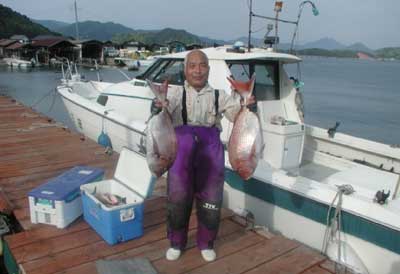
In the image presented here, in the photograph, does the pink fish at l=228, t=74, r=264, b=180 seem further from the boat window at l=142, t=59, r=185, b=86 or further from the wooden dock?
the boat window at l=142, t=59, r=185, b=86

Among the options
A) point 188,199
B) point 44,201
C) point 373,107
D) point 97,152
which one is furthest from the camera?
point 373,107

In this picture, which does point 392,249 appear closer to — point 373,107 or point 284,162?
point 284,162

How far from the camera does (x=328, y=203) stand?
3301 mm

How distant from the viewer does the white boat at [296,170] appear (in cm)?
310

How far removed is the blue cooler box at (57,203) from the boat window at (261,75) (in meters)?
2.65

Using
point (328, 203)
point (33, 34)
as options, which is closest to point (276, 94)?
point (328, 203)

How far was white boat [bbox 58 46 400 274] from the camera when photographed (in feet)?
10.2

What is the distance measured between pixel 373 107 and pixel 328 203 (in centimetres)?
1798

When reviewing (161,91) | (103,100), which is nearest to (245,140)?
(161,91)

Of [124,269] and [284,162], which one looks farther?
[284,162]

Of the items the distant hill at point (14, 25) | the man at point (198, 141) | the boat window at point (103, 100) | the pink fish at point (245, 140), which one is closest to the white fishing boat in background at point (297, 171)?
the boat window at point (103, 100)

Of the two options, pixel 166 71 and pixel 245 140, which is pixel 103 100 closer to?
pixel 166 71

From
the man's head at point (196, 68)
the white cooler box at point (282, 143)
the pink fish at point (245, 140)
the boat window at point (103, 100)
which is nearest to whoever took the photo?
the pink fish at point (245, 140)

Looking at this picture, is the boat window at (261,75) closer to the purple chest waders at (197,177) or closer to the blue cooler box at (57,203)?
the purple chest waders at (197,177)
